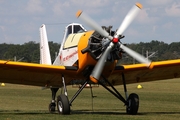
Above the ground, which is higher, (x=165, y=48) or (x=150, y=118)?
(x=165, y=48)

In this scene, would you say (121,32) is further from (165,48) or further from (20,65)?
(165,48)

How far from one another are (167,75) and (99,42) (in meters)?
4.90

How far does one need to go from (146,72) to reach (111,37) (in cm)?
403

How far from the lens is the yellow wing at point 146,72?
16844mm

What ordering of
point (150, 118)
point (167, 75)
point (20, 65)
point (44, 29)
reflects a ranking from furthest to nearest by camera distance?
1. point (44, 29)
2. point (167, 75)
3. point (20, 65)
4. point (150, 118)

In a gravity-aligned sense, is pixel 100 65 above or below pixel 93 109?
above

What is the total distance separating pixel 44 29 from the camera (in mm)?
21531

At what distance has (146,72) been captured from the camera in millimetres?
18641

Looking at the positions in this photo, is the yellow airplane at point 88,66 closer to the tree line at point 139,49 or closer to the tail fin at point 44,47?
the tail fin at point 44,47

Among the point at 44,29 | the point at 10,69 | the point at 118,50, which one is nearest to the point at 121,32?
the point at 118,50

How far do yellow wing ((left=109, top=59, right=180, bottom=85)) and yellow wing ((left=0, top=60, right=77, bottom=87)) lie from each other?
66.1 inches

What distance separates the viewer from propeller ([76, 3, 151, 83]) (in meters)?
15.0

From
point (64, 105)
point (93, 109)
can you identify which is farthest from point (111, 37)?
point (93, 109)

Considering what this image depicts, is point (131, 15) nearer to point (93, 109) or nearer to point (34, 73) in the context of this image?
point (34, 73)
